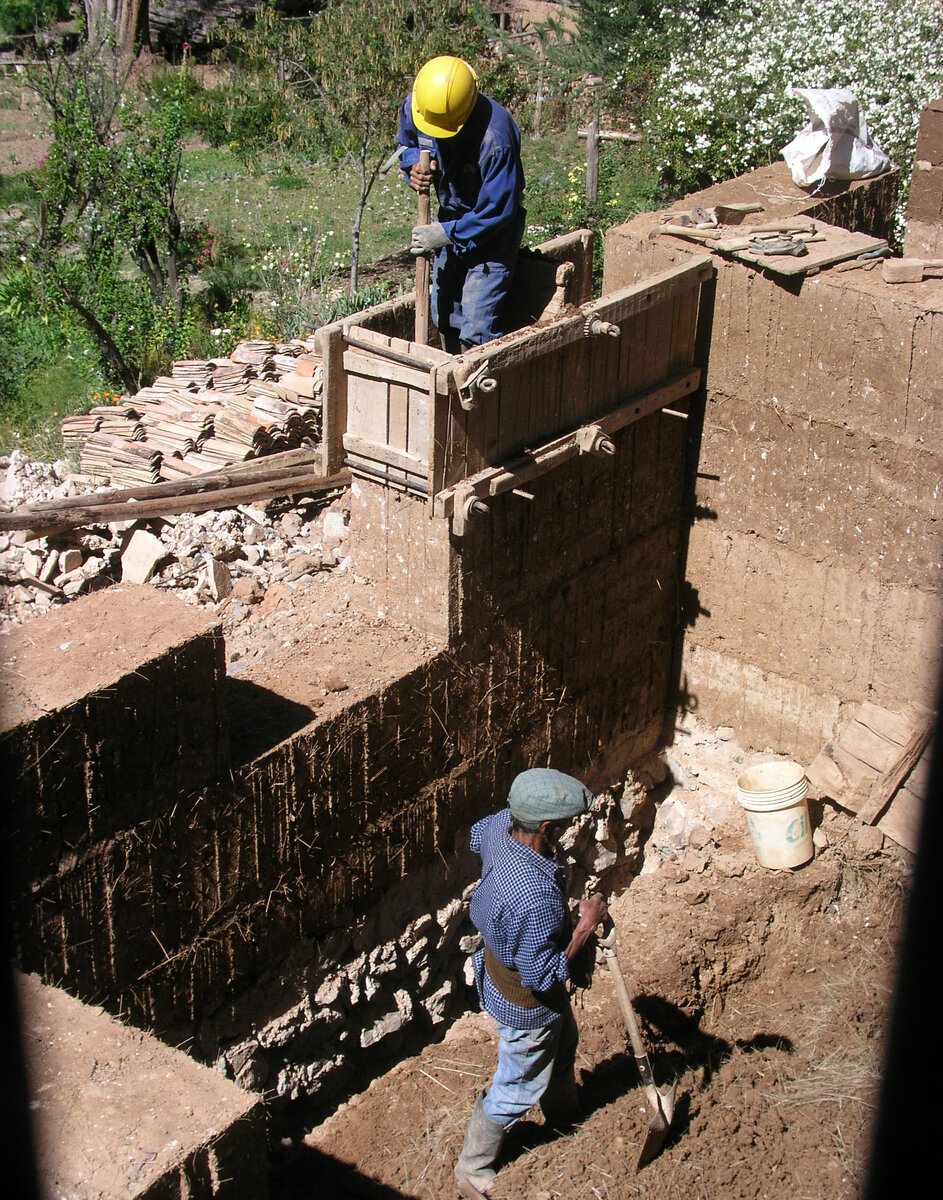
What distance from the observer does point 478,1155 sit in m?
5.28

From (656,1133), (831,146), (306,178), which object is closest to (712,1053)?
(656,1133)

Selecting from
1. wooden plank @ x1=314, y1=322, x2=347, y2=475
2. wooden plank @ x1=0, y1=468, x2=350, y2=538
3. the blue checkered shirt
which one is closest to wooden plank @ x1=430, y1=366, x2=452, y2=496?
wooden plank @ x1=314, y1=322, x2=347, y2=475

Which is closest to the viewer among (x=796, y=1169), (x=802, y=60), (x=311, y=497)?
(x=796, y=1169)

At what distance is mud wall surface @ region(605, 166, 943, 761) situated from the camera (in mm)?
5945

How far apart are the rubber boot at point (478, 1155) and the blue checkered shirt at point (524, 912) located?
2.28 ft

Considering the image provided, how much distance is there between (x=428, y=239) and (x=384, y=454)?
107cm

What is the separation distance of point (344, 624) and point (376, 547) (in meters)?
0.42

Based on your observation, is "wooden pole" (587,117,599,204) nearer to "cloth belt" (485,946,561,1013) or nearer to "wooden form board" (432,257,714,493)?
"wooden form board" (432,257,714,493)

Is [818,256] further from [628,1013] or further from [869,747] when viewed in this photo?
[628,1013]

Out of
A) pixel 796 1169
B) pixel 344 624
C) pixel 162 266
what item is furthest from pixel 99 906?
pixel 162 266

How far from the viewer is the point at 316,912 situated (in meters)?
5.50

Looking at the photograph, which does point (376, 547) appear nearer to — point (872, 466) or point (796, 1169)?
point (872, 466)

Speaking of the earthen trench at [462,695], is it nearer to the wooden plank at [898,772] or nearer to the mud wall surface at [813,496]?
the mud wall surface at [813,496]

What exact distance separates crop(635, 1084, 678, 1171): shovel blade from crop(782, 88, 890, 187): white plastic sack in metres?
5.76
